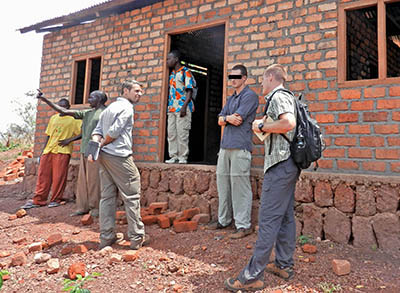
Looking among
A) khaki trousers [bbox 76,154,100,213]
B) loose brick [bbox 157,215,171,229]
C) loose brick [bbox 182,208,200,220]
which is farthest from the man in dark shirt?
khaki trousers [bbox 76,154,100,213]

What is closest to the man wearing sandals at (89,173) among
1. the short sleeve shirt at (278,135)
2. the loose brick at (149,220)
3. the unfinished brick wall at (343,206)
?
the loose brick at (149,220)

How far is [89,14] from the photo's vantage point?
6.25 m

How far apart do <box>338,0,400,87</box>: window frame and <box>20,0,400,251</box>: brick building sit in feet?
0.04

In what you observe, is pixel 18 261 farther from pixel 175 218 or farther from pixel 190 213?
pixel 190 213

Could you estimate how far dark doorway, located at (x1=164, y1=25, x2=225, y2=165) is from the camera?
713 cm

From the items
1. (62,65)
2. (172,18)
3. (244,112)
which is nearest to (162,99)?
(172,18)

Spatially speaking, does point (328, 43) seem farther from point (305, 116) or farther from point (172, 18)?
point (172, 18)

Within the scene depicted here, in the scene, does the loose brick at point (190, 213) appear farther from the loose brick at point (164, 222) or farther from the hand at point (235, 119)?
the hand at point (235, 119)

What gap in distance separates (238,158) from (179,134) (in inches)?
Answer: 58.4

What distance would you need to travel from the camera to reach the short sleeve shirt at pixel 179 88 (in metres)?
5.15

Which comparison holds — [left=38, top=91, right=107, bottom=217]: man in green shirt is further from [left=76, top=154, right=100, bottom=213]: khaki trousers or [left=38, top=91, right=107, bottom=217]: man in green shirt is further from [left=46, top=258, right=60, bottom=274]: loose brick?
[left=46, top=258, right=60, bottom=274]: loose brick

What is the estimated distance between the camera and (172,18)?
5.44 meters

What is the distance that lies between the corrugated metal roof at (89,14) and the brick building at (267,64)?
0.8 inches

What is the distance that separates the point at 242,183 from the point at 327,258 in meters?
1.20
